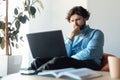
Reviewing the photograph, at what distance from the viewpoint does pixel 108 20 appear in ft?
10.3

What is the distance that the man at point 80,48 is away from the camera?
1.77 m

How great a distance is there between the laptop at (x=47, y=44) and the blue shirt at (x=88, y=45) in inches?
13.3

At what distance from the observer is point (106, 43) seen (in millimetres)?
3156

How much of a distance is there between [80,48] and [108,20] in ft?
2.75

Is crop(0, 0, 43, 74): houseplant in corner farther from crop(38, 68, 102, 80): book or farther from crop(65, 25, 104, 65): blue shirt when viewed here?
crop(38, 68, 102, 80): book

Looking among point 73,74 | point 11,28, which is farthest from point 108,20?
point 73,74

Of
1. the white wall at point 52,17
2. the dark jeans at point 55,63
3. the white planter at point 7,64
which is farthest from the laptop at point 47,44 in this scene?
the white wall at point 52,17

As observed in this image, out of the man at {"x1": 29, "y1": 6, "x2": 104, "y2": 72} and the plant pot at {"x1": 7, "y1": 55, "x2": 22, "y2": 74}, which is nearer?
the man at {"x1": 29, "y1": 6, "x2": 104, "y2": 72}

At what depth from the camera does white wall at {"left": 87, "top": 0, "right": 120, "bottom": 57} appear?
3078 millimetres

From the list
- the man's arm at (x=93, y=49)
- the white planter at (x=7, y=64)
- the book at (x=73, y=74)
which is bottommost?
the white planter at (x=7, y=64)

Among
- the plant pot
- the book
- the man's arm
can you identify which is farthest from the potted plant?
the book

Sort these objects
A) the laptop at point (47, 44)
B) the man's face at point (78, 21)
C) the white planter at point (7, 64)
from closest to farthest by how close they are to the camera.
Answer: the laptop at point (47, 44) < the man's face at point (78, 21) < the white planter at point (7, 64)

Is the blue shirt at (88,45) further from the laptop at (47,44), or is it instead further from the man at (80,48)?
the laptop at (47,44)

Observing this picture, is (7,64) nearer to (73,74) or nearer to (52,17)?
(52,17)
